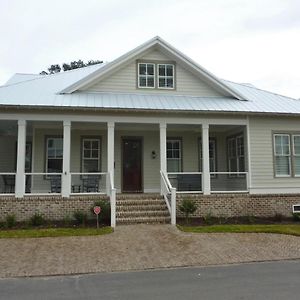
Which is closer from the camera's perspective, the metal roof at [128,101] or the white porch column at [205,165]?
the metal roof at [128,101]

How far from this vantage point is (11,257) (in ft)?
30.6

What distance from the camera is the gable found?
16.8 m

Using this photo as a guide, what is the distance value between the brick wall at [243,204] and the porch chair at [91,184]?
11.0 feet

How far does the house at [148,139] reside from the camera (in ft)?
47.2

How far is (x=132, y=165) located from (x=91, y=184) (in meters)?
2.35

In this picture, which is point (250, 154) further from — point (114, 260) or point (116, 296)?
point (116, 296)

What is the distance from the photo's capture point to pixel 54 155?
16.7 meters

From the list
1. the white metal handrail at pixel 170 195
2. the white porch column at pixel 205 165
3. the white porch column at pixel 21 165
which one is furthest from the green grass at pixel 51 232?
the white porch column at pixel 205 165

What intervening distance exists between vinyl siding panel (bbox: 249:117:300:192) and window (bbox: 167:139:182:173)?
340 cm

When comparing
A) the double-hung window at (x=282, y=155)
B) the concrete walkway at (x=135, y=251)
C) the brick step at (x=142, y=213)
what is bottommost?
the concrete walkway at (x=135, y=251)

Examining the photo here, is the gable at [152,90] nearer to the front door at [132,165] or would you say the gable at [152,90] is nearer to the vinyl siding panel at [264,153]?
the front door at [132,165]

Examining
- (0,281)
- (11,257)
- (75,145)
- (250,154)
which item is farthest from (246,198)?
(0,281)

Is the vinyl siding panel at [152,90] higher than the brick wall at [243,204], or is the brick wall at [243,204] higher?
the vinyl siding panel at [152,90]

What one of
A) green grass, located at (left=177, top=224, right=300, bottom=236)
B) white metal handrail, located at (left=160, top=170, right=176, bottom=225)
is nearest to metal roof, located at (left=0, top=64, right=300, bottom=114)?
white metal handrail, located at (left=160, top=170, right=176, bottom=225)
